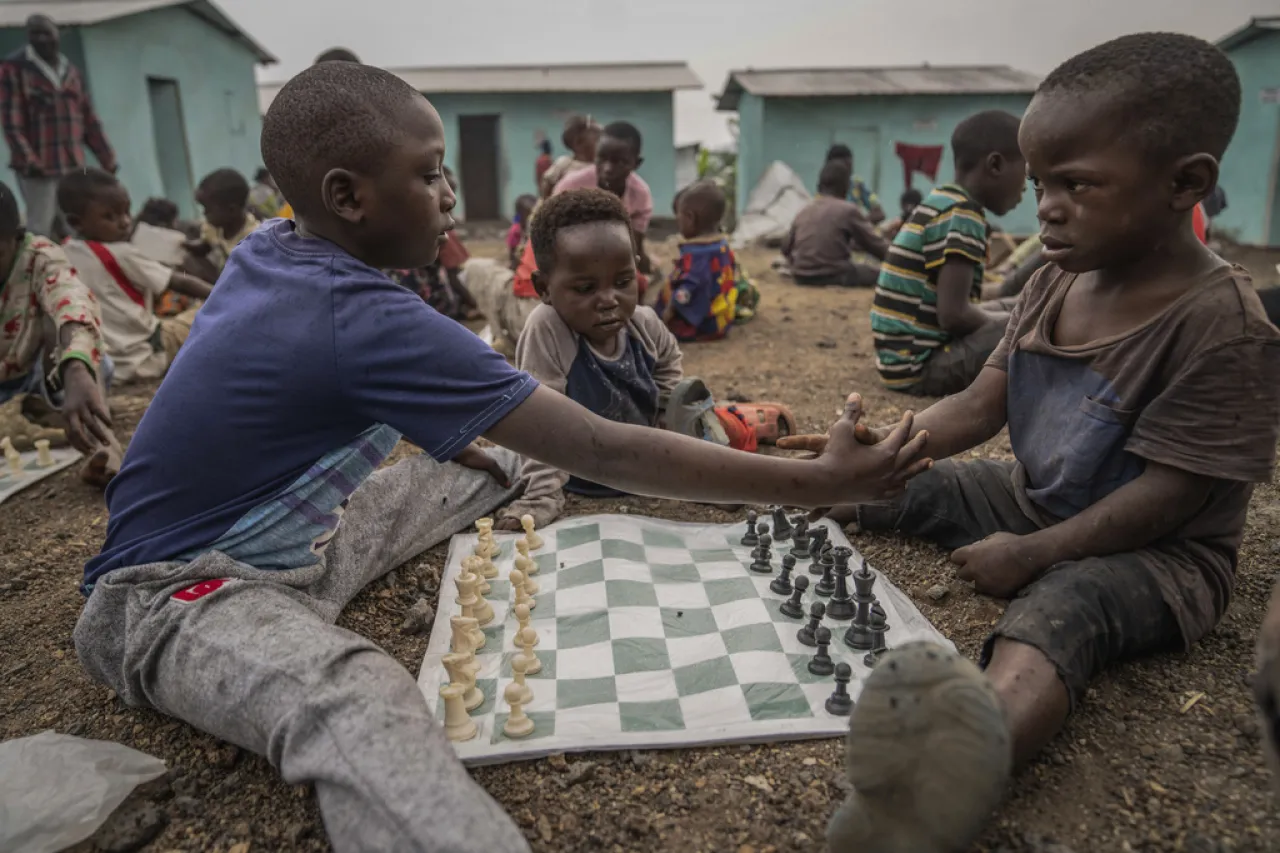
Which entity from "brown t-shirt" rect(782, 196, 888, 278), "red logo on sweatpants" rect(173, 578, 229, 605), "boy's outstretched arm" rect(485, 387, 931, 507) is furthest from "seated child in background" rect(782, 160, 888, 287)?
"red logo on sweatpants" rect(173, 578, 229, 605)

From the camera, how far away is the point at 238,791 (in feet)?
5.89

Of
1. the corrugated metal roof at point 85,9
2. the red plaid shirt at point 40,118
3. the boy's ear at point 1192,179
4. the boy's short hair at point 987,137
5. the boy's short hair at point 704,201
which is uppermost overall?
the corrugated metal roof at point 85,9

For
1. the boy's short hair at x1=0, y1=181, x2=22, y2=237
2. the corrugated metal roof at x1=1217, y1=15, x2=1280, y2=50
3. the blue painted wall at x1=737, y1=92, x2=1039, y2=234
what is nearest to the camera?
the boy's short hair at x1=0, y1=181, x2=22, y2=237

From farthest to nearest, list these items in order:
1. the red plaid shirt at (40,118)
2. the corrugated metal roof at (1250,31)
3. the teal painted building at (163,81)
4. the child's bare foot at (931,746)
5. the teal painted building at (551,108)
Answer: the teal painted building at (551,108) → the corrugated metal roof at (1250,31) → the teal painted building at (163,81) → the red plaid shirt at (40,118) → the child's bare foot at (931,746)

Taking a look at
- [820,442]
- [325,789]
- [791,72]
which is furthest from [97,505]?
[791,72]

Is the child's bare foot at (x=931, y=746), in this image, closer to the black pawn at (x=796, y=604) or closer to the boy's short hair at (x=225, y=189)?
the black pawn at (x=796, y=604)

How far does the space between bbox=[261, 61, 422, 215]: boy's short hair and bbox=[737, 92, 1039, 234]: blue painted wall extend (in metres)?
14.1

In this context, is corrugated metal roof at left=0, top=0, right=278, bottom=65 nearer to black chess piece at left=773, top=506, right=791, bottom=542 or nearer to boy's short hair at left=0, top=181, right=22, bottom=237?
boy's short hair at left=0, top=181, right=22, bottom=237

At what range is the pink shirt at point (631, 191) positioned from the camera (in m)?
6.50

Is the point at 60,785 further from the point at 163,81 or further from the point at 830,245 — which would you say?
the point at 163,81

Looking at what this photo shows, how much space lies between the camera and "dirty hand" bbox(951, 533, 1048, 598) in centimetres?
214

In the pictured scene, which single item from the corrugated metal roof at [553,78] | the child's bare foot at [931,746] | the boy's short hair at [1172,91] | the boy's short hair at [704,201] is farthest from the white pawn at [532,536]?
the corrugated metal roof at [553,78]

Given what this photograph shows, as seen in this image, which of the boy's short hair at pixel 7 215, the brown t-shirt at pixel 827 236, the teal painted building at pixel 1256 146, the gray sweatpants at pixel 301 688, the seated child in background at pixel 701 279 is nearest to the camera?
the gray sweatpants at pixel 301 688

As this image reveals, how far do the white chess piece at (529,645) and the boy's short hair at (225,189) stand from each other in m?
5.80
